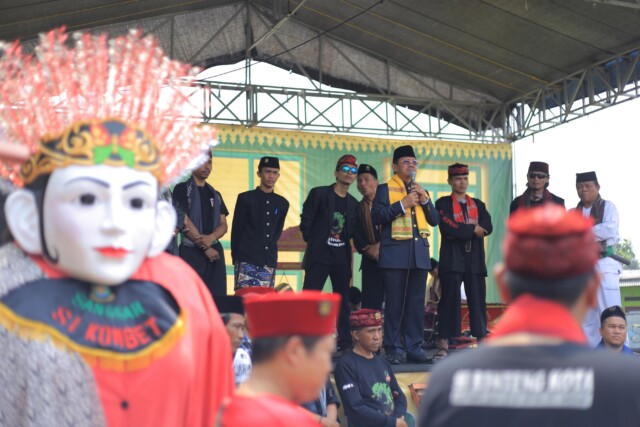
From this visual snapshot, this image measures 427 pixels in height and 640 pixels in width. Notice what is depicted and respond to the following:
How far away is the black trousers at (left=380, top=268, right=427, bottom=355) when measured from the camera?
24.1ft

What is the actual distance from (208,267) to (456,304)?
2.16 m

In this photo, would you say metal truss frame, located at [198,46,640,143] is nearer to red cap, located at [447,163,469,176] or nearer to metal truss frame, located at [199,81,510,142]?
metal truss frame, located at [199,81,510,142]

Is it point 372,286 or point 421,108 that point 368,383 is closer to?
point 372,286

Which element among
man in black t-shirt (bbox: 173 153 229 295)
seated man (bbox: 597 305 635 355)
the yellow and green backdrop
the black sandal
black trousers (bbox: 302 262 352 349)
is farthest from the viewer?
the yellow and green backdrop

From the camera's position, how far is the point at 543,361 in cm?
205

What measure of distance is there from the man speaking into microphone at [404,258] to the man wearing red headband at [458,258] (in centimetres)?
45

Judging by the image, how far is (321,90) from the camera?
38.3ft

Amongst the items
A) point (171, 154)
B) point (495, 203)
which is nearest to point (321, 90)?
point (495, 203)

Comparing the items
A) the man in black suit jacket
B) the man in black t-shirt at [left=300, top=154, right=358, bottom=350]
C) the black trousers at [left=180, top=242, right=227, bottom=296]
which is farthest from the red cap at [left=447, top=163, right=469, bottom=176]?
the black trousers at [left=180, top=242, right=227, bottom=296]

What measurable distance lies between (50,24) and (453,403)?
29.1 ft

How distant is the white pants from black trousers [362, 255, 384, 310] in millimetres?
1737

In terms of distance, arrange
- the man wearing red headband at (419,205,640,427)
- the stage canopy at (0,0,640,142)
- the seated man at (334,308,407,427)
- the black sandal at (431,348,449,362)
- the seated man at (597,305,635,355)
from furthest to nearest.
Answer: the stage canopy at (0,0,640,142)
the black sandal at (431,348,449,362)
the seated man at (597,305,635,355)
the seated man at (334,308,407,427)
the man wearing red headband at (419,205,640,427)

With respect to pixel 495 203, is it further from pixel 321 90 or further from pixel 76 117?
pixel 76 117

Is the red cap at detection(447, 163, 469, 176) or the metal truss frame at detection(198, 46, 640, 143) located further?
the metal truss frame at detection(198, 46, 640, 143)
